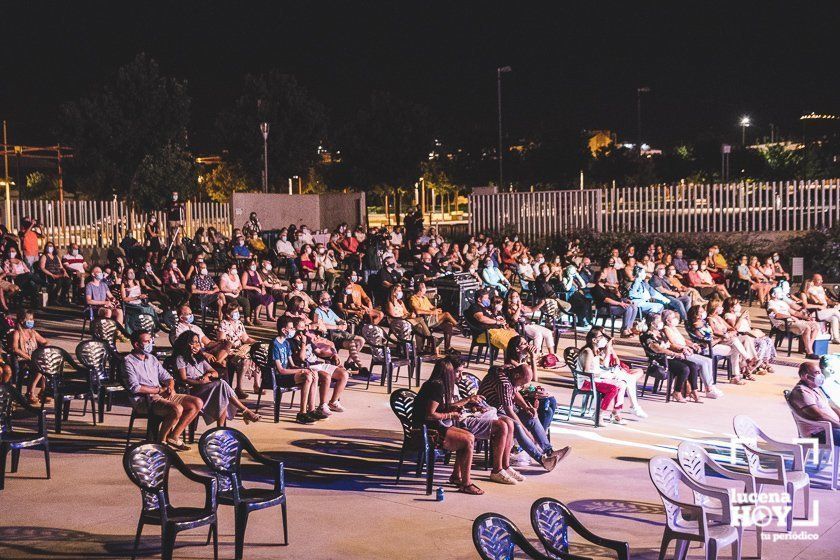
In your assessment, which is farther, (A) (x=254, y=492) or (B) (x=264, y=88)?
(B) (x=264, y=88)

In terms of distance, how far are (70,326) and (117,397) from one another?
7623 millimetres

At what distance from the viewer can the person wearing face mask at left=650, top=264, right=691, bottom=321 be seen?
17984 mm

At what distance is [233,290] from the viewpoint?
17016 mm

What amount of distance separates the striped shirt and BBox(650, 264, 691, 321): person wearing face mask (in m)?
9.64

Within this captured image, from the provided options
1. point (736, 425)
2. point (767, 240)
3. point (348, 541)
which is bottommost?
point (348, 541)

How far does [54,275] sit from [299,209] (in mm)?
13377

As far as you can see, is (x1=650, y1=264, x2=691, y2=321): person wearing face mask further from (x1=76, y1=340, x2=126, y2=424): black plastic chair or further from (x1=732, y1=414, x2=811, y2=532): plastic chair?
(x1=76, y1=340, x2=126, y2=424): black plastic chair

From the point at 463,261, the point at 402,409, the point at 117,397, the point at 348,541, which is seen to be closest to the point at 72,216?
the point at 463,261

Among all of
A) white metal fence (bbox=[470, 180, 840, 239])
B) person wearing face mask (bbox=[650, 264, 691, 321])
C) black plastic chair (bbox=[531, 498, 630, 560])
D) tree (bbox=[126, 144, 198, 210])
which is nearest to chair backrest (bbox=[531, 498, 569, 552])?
black plastic chair (bbox=[531, 498, 630, 560])

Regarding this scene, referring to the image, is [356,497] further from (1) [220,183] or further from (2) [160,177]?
(1) [220,183]

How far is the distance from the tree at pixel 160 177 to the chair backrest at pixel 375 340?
23683 millimetres

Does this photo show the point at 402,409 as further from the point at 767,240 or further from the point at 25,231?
the point at 767,240

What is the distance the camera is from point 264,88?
42.3m

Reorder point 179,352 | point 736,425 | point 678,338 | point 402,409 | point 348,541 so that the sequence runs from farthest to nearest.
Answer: point 678,338
point 179,352
point 402,409
point 736,425
point 348,541
